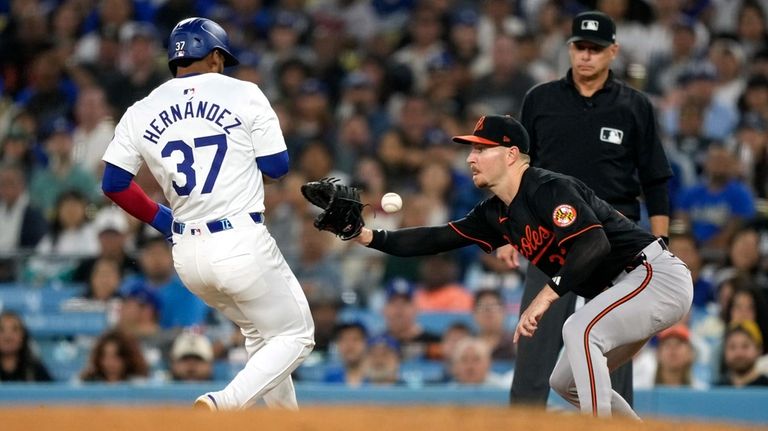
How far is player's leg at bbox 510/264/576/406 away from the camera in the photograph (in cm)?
620

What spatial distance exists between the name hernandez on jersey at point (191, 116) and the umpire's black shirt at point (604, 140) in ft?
5.15

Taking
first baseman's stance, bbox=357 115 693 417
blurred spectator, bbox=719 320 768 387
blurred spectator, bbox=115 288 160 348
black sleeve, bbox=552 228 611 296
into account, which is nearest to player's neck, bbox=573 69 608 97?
first baseman's stance, bbox=357 115 693 417

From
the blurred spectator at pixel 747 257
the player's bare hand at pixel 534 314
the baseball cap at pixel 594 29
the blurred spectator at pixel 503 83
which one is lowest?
the player's bare hand at pixel 534 314

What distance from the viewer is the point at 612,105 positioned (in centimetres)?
619

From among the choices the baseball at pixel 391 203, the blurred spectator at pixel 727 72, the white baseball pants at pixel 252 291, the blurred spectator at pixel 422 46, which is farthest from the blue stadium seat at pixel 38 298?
the blurred spectator at pixel 727 72

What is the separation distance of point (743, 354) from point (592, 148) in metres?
Result: 2.48

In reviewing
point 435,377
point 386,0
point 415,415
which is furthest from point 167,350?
point 386,0

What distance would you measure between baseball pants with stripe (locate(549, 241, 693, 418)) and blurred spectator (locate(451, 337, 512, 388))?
2.62m

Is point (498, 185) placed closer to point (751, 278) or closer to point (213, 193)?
point (213, 193)

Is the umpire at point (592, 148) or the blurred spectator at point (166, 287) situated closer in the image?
the umpire at point (592, 148)

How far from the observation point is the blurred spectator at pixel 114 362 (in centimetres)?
849

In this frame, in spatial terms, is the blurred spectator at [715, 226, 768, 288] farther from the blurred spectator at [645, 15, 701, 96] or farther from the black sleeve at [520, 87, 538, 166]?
the black sleeve at [520, 87, 538, 166]

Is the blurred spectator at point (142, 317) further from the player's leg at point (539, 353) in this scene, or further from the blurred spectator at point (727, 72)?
the blurred spectator at point (727, 72)

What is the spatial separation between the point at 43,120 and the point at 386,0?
3.41m
